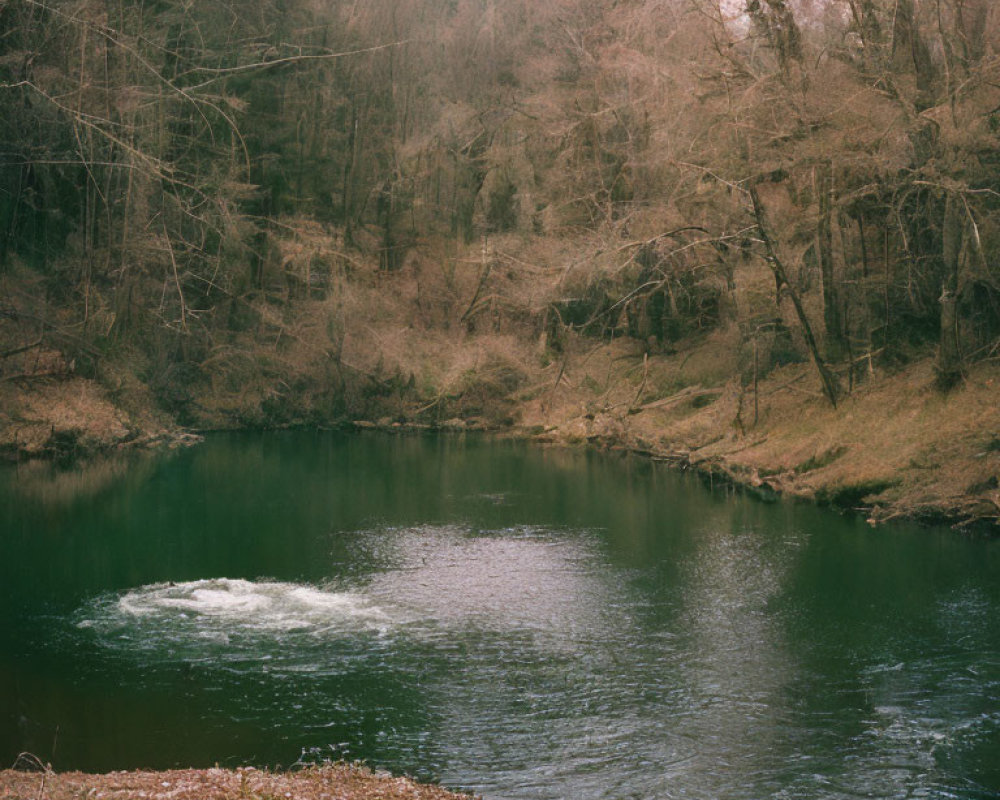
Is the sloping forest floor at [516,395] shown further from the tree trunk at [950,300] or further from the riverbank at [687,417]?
the tree trunk at [950,300]

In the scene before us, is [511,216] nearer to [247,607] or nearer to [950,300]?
[950,300]

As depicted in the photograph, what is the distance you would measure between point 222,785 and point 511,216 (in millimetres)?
29642

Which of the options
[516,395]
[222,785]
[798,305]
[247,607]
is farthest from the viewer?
[516,395]

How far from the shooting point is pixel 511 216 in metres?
35.4

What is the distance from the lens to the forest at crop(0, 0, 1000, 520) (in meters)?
19.5

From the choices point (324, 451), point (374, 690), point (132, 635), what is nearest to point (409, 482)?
point (324, 451)

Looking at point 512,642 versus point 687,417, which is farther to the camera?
point 687,417

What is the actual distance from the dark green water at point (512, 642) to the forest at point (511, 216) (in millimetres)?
3783

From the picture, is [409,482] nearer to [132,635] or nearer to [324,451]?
[324,451]

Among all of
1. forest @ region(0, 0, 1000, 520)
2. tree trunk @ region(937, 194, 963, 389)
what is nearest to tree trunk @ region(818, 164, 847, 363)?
forest @ region(0, 0, 1000, 520)

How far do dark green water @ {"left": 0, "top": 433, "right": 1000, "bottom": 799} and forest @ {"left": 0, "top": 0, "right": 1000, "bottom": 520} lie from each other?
3.78 meters

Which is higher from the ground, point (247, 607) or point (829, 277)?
point (829, 277)

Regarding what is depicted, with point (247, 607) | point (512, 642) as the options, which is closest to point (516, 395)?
point (247, 607)

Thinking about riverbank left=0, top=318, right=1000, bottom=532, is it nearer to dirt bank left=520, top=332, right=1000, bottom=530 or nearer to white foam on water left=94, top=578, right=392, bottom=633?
dirt bank left=520, top=332, right=1000, bottom=530
